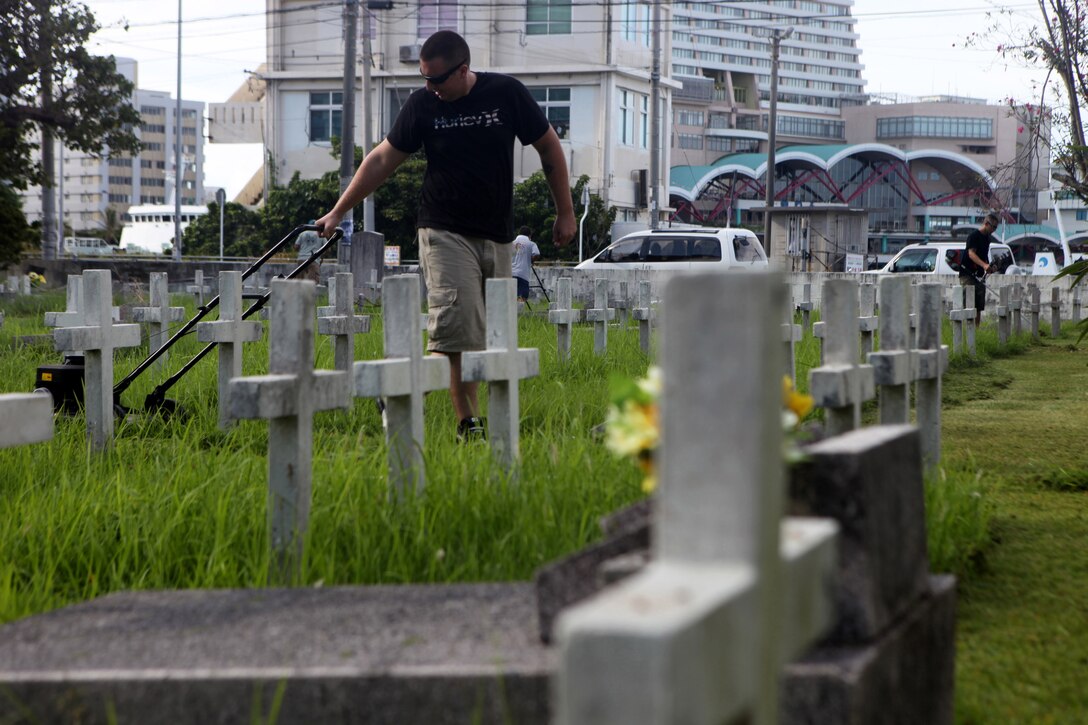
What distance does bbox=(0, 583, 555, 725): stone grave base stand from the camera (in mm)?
2123

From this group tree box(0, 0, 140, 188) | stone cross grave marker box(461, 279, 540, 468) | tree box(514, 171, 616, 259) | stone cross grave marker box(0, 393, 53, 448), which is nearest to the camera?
stone cross grave marker box(0, 393, 53, 448)

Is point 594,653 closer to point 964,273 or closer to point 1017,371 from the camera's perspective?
point 1017,371

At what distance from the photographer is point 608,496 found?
4.07m

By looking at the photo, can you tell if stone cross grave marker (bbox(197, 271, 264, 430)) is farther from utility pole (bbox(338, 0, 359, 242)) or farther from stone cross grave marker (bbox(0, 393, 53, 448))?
utility pole (bbox(338, 0, 359, 242))

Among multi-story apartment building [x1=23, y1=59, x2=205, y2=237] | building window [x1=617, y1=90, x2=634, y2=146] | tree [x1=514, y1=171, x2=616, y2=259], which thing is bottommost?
tree [x1=514, y1=171, x2=616, y2=259]

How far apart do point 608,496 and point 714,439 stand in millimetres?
2710

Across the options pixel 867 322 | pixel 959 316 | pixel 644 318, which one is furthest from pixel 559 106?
pixel 867 322

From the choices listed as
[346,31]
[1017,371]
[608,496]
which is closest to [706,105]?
[346,31]

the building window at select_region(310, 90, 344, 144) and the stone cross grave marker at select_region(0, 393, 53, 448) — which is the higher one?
the building window at select_region(310, 90, 344, 144)

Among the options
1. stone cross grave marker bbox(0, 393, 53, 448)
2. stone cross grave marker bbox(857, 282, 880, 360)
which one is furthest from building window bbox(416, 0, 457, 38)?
stone cross grave marker bbox(0, 393, 53, 448)

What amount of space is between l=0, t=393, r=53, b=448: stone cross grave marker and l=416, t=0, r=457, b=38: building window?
1818 inches

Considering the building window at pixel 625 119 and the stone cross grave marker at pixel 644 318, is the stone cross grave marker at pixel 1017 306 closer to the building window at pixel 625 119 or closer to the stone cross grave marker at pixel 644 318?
the stone cross grave marker at pixel 644 318

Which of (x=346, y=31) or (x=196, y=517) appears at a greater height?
(x=346, y=31)

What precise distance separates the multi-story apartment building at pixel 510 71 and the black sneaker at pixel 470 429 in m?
40.4
